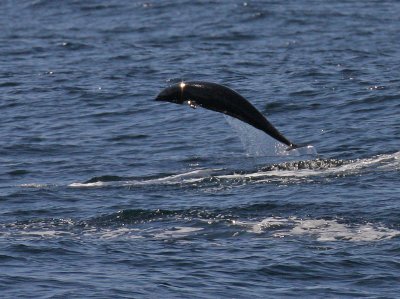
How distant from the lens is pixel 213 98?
21016 mm

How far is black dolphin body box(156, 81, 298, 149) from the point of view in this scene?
2094cm

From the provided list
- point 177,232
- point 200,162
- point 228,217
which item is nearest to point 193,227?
point 177,232

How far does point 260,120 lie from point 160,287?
4.52 metres

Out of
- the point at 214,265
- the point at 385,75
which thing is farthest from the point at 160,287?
the point at 385,75

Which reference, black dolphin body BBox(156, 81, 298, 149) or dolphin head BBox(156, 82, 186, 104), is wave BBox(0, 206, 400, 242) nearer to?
black dolphin body BBox(156, 81, 298, 149)

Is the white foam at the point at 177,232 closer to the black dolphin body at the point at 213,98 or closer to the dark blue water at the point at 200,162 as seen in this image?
the dark blue water at the point at 200,162

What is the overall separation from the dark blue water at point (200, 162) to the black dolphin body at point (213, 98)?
56.2 inches

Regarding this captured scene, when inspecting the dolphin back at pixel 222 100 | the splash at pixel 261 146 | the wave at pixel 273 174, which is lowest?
the wave at pixel 273 174

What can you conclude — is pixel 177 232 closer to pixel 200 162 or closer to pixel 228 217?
pixel 228 217

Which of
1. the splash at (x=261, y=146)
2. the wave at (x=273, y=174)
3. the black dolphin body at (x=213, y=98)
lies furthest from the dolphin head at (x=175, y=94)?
the splash at (x=261, y=146)

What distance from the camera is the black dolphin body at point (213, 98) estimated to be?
20938mm

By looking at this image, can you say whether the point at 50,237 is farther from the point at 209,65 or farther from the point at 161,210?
the point at 209,65

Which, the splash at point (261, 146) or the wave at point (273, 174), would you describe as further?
the splash at point (261, 146)

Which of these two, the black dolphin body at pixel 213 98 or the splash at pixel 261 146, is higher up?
the black dolphin body at pixel 213 98
